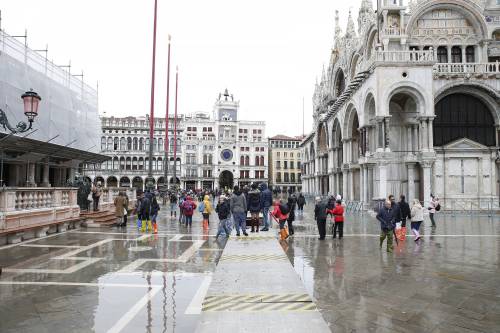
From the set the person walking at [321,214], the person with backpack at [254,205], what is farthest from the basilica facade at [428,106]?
the person with backpack at [254,205]

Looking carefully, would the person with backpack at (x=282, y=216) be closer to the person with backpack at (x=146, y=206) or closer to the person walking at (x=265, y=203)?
the person walking at (x=265, y=203)

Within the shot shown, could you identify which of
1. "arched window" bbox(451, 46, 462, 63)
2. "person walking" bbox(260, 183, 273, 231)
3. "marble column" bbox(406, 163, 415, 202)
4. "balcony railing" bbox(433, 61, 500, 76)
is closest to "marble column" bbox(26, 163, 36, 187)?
"person walking" bbox(260, 183, 273, 231)

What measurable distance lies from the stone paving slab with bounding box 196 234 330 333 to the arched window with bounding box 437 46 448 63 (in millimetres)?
28289

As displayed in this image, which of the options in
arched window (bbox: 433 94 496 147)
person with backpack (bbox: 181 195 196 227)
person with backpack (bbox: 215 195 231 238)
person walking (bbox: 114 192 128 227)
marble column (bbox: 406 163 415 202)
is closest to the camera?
person with backpack (bbox: 215 195 231 238)

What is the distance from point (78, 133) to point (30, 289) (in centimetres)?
2836

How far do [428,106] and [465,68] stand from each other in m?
6.28

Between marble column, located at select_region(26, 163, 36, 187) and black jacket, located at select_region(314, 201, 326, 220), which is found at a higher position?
marble column, located at select_region(26, 163, 36, 187)

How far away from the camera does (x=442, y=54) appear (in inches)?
1185

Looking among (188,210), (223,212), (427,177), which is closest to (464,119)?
(427,177)

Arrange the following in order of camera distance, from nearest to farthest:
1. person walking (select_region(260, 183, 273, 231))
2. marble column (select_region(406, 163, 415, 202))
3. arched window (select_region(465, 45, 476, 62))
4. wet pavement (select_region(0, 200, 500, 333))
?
wet pavement (select_region(0, 200, 500, 333)) → person walking (select_region(260, 183, 273, 231)) → marble column (select_region(406, 163, 415, 202)) → arched window (select_region(465, 45, 476, 62))

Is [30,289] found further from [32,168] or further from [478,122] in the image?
[478,122]

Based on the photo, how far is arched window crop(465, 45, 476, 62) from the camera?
29.9 metres

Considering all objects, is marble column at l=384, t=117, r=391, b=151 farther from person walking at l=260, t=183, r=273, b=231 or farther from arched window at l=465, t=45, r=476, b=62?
person walking at l=260, t=183, r=273, b=231

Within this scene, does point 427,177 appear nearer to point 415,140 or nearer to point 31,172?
point 415,140
